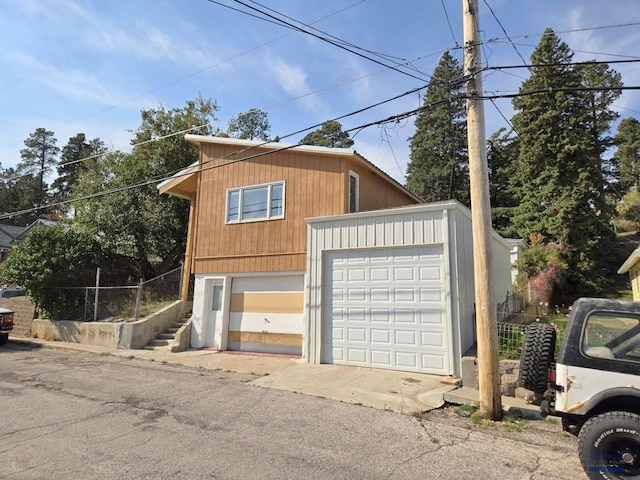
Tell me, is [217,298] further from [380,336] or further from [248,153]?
[380,336]

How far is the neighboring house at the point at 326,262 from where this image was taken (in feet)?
27.9

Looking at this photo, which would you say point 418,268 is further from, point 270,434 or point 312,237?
point 270,434

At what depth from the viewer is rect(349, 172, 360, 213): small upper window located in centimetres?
1154

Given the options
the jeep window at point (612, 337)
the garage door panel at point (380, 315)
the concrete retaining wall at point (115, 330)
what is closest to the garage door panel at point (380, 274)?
the garage door panel at point (380, 315)

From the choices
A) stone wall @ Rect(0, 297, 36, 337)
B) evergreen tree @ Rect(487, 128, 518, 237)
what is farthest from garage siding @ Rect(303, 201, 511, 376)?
evergreen tree @ Rect(487, 128, 518, 237)

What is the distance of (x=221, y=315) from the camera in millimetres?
12422

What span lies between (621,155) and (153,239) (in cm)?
4700

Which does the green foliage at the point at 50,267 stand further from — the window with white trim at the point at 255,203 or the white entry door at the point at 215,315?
the window with white trim at the point at 255,203

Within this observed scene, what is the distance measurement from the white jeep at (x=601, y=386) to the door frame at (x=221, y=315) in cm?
968

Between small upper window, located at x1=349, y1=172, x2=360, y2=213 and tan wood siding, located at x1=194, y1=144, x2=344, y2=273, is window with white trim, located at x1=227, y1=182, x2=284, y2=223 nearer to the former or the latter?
tan wood siding, located at x1=194, y1=144, x2=344, y2=273

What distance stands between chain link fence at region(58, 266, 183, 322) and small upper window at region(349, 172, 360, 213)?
7.84 meters

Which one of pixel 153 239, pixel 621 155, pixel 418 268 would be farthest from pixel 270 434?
pixel 621 155

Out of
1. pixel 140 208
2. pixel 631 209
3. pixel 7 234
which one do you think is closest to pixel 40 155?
pixel 7 234

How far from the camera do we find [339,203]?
36.0 ft
